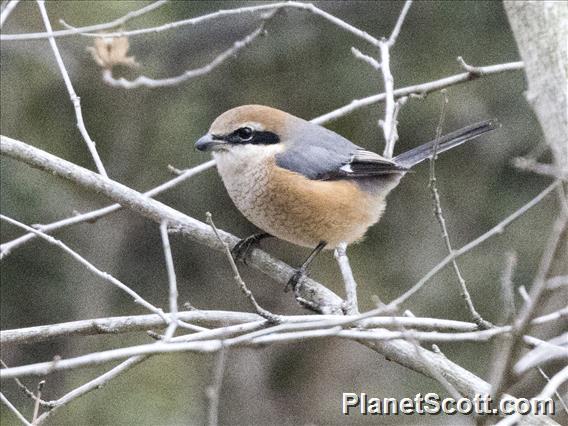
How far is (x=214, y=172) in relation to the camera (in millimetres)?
5438

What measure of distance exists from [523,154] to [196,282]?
2344 mm

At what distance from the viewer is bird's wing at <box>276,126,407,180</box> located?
4.02m

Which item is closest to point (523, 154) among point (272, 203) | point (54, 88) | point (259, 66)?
point (259, 66)

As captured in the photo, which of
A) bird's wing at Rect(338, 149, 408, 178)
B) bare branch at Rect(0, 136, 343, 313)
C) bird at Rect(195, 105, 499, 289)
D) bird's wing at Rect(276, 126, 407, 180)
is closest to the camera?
bare branch at Rect(0, 136, 343, 313)

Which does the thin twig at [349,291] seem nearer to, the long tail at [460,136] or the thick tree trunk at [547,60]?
the long tail at [460,136]

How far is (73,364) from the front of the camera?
2.11 metres

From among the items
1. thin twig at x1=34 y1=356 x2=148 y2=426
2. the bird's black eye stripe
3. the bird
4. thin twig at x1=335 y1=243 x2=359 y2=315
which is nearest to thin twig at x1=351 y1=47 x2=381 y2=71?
the bird

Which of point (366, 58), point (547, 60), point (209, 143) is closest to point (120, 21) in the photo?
point (209, 143)

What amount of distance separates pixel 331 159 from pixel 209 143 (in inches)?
27.0

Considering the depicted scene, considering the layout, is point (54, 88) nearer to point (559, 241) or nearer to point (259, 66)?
point (259, 66)

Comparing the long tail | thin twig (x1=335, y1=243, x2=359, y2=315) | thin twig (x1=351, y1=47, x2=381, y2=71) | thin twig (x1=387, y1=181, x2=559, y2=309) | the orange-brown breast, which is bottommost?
thin twig (x1=387, y1=181, x2=559, y2=309)

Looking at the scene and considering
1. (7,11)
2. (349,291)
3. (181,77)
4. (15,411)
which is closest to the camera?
(15,411)

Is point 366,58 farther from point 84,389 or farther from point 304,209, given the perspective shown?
A: point 84,389

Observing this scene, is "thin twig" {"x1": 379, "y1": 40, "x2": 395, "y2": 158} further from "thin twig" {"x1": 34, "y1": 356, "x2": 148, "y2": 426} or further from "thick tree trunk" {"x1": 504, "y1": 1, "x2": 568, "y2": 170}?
"thin twig" {"x1": 34, "y1": 356, "x2": 148, "y2": 426}
